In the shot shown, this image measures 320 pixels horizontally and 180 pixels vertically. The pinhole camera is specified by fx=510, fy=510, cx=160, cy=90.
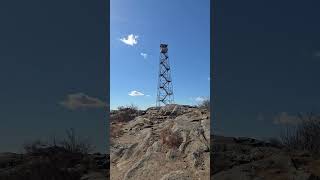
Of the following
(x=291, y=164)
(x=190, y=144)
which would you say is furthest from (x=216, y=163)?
(x=190, y=144)

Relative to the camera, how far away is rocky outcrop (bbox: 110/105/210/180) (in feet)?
34.0

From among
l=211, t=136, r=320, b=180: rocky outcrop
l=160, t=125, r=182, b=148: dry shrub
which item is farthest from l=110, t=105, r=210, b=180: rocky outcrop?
l=211, t=136, r=320, b=180: rocky outcrop

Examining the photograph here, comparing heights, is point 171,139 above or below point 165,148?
above

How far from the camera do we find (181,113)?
13195mm

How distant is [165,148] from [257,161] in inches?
115

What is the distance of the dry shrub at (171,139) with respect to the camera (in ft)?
36.4

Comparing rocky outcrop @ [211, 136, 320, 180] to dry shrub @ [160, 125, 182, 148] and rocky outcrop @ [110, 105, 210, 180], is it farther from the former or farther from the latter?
dry shrub @ [160, 125, 182, 148]

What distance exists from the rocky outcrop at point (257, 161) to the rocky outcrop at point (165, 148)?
0.81 metres

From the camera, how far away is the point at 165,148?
1111 cm

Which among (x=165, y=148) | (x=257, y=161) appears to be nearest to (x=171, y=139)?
(x=165, y=148)

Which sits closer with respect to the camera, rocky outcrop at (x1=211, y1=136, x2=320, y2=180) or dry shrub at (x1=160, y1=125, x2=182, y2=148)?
rocky outcrop at (x1=211, y1=136, x2=320, y2=180)

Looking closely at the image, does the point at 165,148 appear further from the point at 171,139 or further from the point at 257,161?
the point at 257,161

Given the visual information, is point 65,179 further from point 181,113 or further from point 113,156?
point 181,113

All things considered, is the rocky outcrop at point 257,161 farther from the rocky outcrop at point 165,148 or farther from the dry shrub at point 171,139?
the dry shrub at point 171,139
